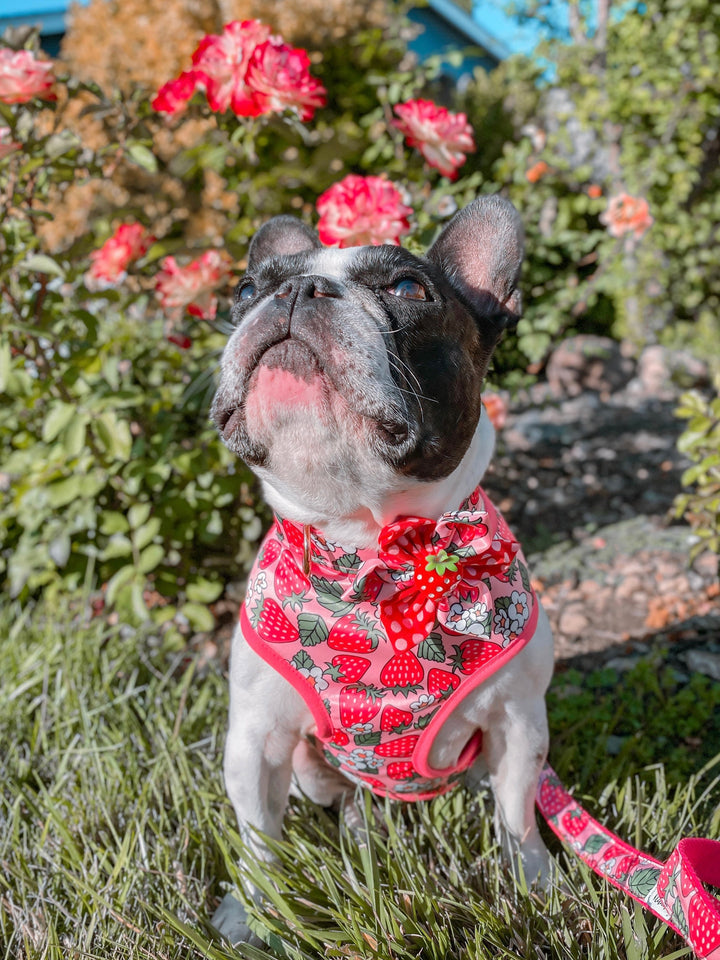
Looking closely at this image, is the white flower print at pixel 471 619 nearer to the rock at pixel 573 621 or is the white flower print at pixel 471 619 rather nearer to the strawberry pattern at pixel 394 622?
the strawberry pattern at pixel 394 622

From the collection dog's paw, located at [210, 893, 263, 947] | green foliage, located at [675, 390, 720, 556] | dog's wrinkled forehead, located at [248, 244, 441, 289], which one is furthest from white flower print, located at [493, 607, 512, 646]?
green foliage, located at [675, 390, 720, 556]

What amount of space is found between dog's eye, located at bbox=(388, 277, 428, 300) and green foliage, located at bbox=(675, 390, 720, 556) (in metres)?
1.69

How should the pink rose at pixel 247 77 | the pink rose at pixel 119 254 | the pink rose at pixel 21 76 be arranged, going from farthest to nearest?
1. the pink rose at pixel 119 254
2. the pink rose at pixel 247 77
3. the pink rose at pixel 21 76

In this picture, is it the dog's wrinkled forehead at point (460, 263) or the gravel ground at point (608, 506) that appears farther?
the gravel ground at point (608, 506)

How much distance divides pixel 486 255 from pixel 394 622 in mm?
997

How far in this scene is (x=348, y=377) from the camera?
1.46m

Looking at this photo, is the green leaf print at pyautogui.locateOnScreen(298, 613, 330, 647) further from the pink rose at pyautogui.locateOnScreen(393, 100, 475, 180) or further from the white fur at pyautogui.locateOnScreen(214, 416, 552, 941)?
the pink rose at pyautogui.locateOnScreen(393, 100, 475, 180)

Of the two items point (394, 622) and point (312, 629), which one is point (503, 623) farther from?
point (312, 629)

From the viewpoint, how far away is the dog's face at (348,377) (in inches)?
58.4

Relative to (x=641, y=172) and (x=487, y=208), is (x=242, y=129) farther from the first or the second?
(x=641, y=172)

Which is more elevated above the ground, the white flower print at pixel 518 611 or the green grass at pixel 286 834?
the white flower print at pixel 518 611

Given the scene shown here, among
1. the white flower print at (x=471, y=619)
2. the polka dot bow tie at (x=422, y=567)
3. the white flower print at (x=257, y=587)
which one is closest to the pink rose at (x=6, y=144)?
the white flower print at (x=257, y=587)

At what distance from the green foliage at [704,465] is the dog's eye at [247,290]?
6.20 feet

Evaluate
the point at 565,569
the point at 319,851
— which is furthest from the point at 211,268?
the point at 565,569
